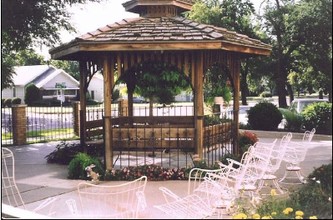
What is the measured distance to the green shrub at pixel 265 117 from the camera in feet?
56.2

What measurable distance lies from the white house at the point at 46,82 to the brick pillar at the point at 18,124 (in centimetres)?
2962

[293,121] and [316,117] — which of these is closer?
[316,117]

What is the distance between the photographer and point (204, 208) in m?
5.59

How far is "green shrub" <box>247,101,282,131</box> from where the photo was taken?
17.1 m

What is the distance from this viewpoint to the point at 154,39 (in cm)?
841

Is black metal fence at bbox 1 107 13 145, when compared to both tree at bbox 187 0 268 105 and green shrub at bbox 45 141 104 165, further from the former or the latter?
tree at bbox 187 0 268 105

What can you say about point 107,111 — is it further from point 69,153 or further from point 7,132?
point 7,132

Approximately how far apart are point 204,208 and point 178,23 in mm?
5351

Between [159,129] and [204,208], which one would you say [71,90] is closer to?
[159,129]

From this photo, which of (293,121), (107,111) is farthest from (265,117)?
(107,111)

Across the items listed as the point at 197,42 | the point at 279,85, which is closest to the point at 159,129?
the point at 197,42

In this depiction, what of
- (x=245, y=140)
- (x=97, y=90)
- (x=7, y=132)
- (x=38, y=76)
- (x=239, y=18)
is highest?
(x=239, y=18)

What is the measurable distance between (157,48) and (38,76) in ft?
136

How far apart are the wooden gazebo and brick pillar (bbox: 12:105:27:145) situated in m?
5.09
